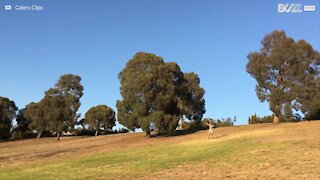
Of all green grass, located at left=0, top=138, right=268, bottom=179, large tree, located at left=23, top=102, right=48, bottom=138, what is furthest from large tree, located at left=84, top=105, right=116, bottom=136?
green grass, located at left=0, top=138, right=268, bottom=179

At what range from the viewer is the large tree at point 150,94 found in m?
59.7

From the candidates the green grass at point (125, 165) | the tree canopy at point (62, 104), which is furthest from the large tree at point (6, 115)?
the green grass at point (125, 165)

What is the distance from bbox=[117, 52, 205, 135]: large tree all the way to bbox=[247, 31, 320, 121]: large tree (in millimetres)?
12225

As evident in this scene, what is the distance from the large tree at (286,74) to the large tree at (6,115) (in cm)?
6034

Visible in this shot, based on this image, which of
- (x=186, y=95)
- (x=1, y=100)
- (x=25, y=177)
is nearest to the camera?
(x=25, y=177)

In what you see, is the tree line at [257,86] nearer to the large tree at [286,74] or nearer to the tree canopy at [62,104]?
the large tree at [286,74]

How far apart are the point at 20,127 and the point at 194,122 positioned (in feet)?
147

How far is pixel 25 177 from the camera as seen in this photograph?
2455 cm

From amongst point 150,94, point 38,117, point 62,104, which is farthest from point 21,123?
point 150,94

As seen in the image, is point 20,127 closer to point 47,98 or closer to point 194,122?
point 47,98

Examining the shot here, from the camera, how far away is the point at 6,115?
100 meters

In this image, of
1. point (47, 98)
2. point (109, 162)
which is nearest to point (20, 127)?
point (47, 98)

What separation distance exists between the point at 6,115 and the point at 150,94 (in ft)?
178

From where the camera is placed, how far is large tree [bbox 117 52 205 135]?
59.7 meters
